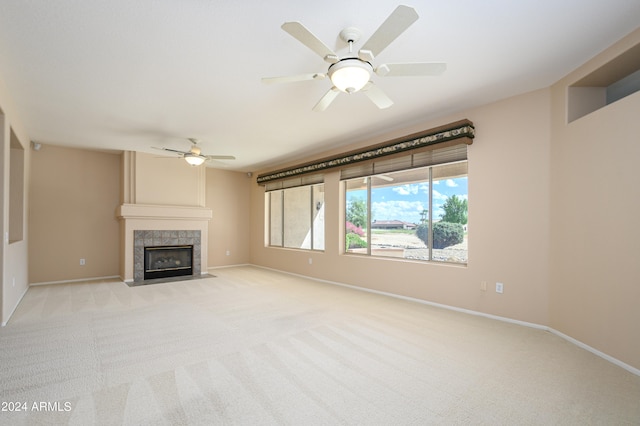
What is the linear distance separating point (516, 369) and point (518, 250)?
155 centimetres

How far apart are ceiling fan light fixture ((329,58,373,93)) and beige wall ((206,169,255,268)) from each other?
247 inches

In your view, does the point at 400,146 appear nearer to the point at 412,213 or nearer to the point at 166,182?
the point at 412,213

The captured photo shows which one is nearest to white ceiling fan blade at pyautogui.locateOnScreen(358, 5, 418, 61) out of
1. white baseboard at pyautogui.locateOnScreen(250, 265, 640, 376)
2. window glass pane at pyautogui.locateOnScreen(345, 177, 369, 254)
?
white baseboard at pyautogui.locateOnScreen(250, 265, 640, 376)

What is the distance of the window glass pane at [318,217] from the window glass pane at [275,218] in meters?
1.36

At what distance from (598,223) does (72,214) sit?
319 inches

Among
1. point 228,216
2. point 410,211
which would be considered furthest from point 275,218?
point 410,211

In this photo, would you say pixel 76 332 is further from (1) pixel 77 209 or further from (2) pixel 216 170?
(2) pixel 216 170

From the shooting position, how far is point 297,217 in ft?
23.3

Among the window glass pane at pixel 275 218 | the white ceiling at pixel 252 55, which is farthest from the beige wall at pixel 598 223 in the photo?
the window glass pane at pixel 275 218

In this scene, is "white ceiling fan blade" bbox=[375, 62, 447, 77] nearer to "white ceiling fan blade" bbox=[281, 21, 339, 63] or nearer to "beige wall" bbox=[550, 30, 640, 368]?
"white ceiling fan blade" bbox=[281, 21, 339, 63]

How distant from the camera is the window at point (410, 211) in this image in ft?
13.8

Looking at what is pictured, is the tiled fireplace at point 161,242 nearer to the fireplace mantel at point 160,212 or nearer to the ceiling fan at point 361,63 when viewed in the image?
the fireplace mantel at point 160,212

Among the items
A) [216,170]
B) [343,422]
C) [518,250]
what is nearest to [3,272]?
[343,422]

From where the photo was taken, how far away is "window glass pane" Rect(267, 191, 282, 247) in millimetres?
7664
